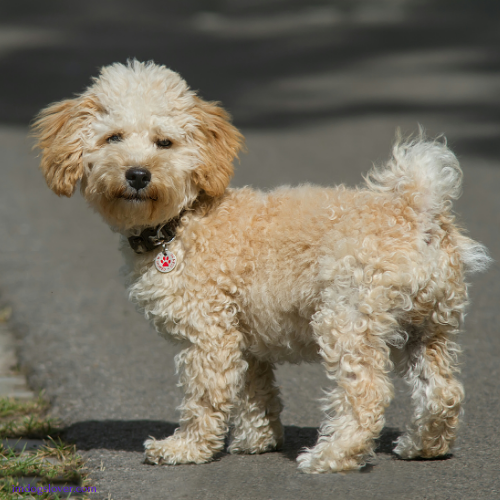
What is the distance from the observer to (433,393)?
3701mm

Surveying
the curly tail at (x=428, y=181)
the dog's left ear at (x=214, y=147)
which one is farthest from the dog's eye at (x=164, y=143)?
the curly tail at (x=428, y=181)

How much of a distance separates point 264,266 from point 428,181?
35.4 inches

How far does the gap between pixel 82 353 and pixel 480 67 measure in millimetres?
14109

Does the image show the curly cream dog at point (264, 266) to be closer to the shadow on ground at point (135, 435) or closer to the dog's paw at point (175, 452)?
the dog's paw at point (175, 452)

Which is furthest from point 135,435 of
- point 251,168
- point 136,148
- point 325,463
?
point 251,168

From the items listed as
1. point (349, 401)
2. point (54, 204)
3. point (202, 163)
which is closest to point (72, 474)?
point (349, 401)

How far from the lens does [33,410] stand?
187 inches

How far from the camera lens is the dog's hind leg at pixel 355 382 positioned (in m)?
3.45

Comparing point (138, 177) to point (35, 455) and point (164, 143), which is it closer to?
point (164, 143)

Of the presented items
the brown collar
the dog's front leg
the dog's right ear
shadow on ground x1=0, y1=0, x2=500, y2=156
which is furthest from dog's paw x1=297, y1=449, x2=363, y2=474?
shadow on ground x1=0, y1=0, x2=500, y2=156

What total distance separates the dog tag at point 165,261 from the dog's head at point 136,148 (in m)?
0.17

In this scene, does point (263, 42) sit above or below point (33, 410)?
above

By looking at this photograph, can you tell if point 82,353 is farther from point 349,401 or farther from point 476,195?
point 476,195

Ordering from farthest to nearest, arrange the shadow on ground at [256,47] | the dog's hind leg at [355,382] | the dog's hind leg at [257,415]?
1. the shadow on ground at [256,47]
2. the dog's hind leg at [257,415]
3. the dog's hind leg at [355,382]
